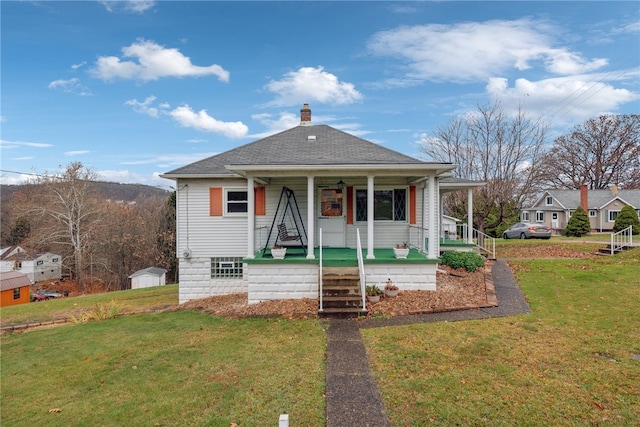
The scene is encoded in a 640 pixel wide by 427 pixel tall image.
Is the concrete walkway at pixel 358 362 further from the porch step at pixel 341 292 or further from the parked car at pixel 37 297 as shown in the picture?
the parked car at pixel 37 297

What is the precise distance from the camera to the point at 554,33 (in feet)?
48.8

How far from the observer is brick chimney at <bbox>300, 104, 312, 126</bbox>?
48.9 feet

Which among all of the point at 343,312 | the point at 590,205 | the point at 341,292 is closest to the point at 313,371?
the point at 343,312

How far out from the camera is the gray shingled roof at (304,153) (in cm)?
967

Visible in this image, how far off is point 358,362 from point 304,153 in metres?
7.28

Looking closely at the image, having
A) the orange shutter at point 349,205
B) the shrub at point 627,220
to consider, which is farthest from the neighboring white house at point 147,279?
the shrub at point 627,220

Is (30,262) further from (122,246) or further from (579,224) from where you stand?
(579,224)

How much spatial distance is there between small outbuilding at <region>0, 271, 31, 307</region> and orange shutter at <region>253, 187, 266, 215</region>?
23.7m

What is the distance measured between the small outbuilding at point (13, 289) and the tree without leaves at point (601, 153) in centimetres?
5181

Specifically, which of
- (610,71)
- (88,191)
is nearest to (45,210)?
(88,191)

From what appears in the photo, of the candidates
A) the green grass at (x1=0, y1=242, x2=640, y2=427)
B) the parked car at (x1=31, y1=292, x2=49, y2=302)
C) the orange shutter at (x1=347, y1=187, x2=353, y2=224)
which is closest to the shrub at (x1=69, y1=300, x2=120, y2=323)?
the green grass at (x1=0, y1=242, x2=640, y2=427)

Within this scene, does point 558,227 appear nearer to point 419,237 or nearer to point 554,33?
point 554,33

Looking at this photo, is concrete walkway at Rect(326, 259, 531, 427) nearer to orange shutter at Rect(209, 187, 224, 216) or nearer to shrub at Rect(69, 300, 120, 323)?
orange shutter at Rect(209, 187, 224, 216)

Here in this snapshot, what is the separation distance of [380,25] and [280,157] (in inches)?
377
